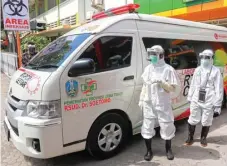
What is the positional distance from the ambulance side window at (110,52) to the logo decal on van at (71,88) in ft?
1.36

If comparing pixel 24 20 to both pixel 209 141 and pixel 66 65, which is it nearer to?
pixel 66 65

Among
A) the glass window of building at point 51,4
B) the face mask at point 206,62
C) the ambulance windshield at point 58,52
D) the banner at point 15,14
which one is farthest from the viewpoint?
the glass window of building at point 51,4

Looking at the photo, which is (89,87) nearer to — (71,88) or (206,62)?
(71,88)

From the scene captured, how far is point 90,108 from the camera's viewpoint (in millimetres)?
3547

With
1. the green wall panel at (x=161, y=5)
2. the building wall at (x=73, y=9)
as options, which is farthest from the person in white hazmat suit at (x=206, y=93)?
the building wall at (x=73, y=9)

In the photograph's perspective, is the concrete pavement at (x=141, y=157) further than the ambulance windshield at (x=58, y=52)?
Yes

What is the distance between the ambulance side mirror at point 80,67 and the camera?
3.37 metres

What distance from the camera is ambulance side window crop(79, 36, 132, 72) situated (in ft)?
12.1

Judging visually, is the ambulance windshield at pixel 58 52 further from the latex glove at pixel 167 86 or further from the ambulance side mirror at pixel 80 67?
the latex glove at pixel 167 86

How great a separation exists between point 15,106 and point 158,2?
10.3 meters

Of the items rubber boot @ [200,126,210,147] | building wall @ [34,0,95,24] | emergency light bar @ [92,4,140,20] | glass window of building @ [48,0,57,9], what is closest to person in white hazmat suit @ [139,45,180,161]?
rubber boot @ [200,126,210,147]

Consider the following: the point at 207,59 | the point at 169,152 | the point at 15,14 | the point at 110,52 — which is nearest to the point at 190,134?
the point at 169,152

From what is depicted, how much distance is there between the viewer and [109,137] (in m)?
3.86

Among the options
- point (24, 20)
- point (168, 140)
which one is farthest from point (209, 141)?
point (24, 20)
